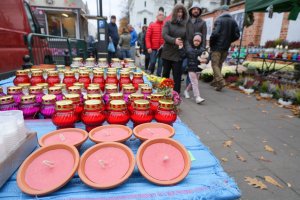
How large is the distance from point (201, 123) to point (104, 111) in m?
2.53

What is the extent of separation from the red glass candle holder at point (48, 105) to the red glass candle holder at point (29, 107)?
0.24ft

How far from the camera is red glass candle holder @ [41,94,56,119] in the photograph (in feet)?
4.21

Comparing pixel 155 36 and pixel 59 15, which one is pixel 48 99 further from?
pixel 59 15

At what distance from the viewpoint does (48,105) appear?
1.30 meters

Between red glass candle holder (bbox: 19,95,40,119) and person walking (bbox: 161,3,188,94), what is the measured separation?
2.61 meters

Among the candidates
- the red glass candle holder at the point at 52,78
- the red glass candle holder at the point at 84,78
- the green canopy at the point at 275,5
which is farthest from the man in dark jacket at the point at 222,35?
the red glass candle holder at the point at 52,78

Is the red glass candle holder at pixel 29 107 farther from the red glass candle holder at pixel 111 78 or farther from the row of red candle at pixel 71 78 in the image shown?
the red glass candle holder at pixel 111 78

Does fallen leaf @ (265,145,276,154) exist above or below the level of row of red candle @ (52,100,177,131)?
below

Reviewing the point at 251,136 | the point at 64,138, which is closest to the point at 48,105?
the point at 64,138

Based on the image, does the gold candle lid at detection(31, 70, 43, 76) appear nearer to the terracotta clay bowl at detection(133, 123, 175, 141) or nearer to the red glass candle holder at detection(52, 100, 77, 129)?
the red glass candle holder at detection(52, 100, 77, 129)

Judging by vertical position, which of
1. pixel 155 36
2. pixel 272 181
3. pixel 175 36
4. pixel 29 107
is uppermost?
pixel 155 36

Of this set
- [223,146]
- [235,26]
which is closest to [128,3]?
[235,26]

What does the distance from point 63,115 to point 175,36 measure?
10.1 feet

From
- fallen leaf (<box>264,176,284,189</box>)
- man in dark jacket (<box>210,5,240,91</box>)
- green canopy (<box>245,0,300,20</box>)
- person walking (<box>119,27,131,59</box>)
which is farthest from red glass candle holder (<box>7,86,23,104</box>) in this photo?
person walking (<box>119,27,131,59</box>)
